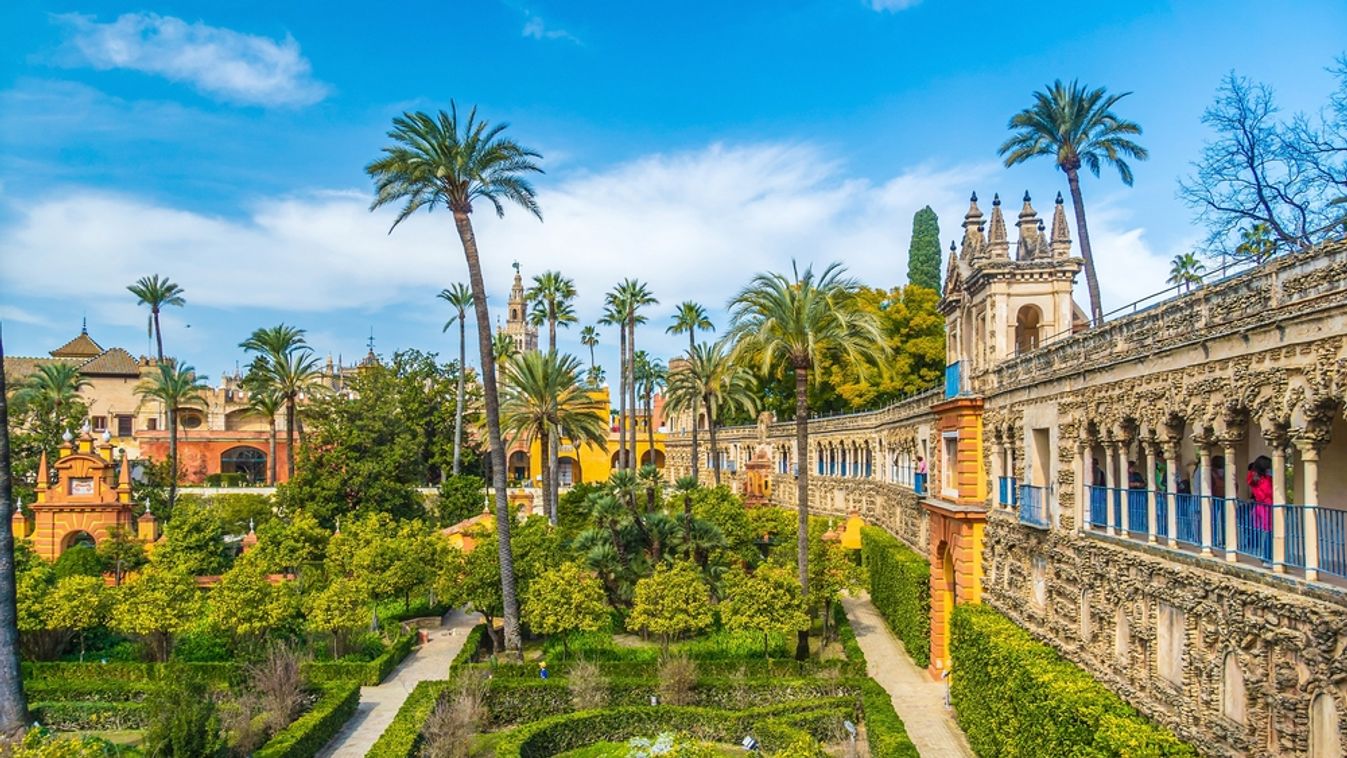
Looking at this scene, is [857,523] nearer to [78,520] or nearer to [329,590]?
[329,590]

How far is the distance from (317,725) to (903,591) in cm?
1843

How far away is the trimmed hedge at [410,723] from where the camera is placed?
20.0 meters

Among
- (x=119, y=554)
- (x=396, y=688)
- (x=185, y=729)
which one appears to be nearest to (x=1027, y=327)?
(x=396, y=688)

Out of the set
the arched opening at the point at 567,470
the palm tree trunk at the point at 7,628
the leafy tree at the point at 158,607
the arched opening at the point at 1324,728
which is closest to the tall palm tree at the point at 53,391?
the leafy tree at the point at 158,607

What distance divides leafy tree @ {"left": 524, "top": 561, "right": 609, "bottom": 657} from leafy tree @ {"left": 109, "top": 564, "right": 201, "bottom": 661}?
1033 centimetres

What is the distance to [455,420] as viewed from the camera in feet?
221

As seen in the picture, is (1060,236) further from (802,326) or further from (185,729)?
(185,729)

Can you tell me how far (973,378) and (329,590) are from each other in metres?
20.6

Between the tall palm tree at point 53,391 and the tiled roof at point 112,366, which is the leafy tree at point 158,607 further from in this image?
the tiled roof at point 112,366

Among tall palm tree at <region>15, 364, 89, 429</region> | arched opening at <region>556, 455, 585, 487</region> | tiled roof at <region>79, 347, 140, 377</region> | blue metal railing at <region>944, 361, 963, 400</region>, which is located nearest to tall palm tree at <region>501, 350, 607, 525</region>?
blue metal railing at <region>944, 361, 963, 400</region>

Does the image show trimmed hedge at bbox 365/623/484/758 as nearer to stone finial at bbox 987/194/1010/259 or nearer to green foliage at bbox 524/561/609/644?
green foliage at bbox 524/561/609/644

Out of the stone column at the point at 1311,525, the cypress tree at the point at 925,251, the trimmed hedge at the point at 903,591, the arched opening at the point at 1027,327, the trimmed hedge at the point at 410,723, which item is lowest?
the trimmed hedge at the point at 410,723

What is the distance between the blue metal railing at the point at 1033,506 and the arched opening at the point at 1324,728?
30.0ft

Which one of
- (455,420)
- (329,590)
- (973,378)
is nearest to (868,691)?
(973,378)
